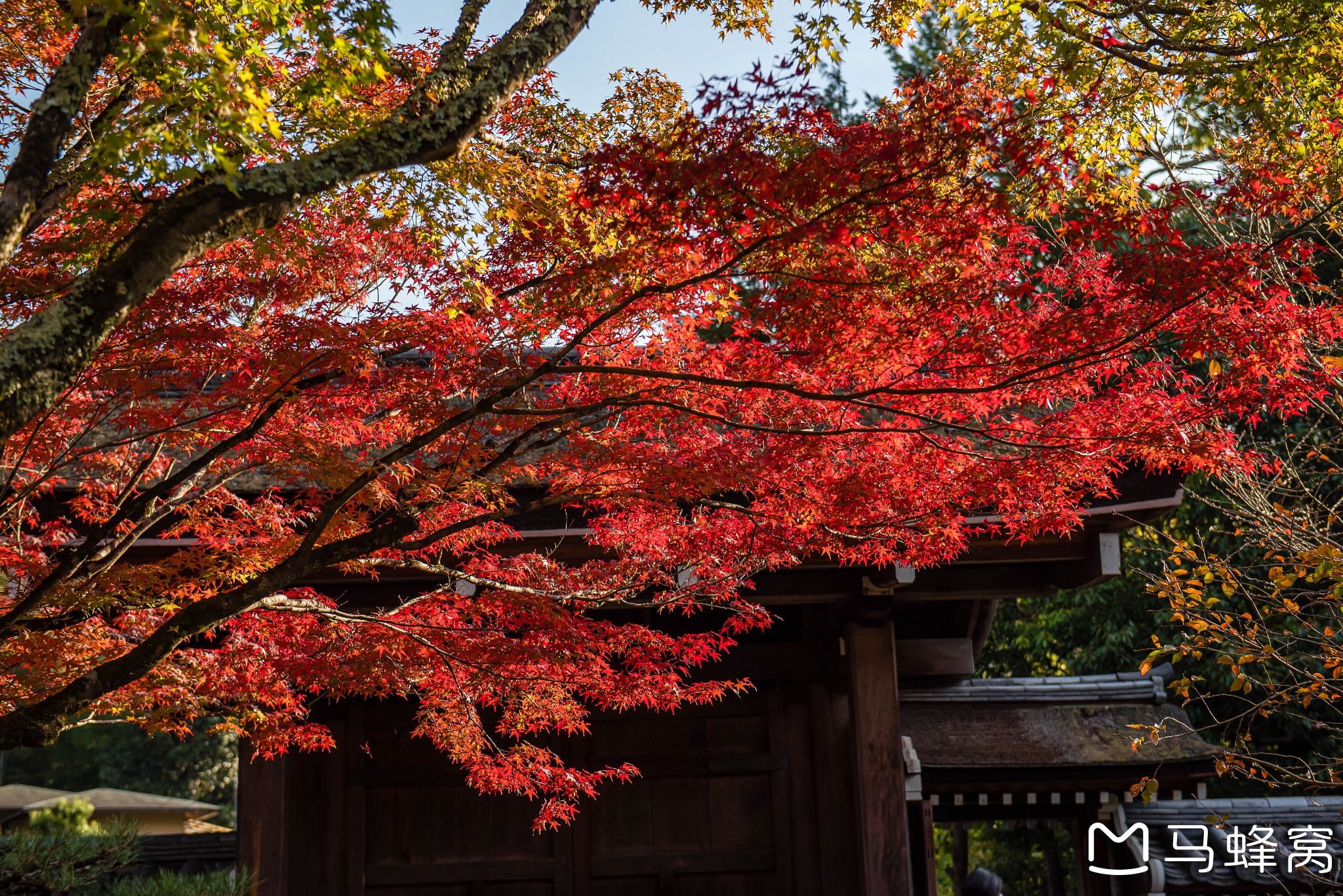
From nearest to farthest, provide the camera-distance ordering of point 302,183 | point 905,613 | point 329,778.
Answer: point 302,183, point 329,778, point 905,613

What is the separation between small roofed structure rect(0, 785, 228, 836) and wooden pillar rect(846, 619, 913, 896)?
43.3 ft

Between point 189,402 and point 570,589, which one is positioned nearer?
point 189,402

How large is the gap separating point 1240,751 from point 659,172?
410cm

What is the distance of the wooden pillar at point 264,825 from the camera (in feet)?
24.1

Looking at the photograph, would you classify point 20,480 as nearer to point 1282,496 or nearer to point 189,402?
point 189,402

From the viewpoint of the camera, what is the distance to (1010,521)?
17.8 feet

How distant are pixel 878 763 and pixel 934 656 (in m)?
2.33

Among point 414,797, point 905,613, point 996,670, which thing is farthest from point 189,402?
point 996,670

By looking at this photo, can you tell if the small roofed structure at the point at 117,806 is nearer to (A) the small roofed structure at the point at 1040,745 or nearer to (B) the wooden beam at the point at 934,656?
(B) the wooden beam at the point at 934,656

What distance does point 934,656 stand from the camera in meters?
9.31

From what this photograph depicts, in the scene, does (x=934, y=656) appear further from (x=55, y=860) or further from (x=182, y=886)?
(x=55, y=860)

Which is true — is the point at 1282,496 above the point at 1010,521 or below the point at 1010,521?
above

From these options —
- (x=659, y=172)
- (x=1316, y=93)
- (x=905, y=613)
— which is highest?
(x=1316, y=93)

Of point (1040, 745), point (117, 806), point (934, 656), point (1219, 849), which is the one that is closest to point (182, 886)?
point (934, 656)
